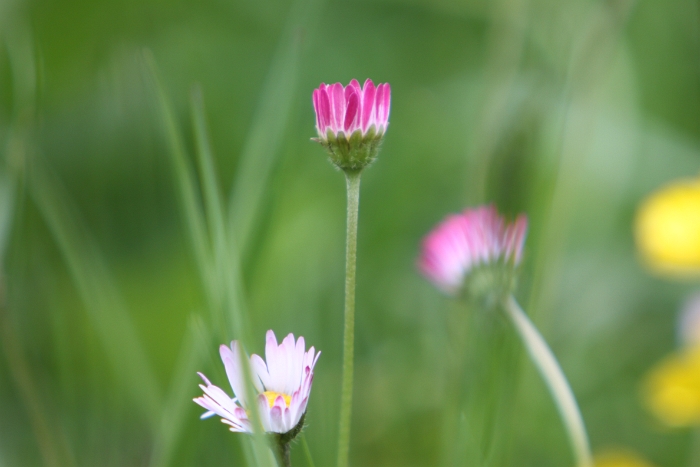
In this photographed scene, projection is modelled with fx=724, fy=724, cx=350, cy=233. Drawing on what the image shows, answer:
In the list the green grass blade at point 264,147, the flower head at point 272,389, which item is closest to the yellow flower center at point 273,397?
the flower head at point 272,389

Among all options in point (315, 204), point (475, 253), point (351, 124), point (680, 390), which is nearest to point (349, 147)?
point (351, 124)

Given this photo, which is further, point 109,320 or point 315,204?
point 315,204

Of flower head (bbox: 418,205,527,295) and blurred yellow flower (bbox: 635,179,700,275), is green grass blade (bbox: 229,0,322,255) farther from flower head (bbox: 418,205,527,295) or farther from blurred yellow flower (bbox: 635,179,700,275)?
blurred yellow flower (bbox: 635,179,700,275)

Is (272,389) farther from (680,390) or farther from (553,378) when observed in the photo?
(680,390)

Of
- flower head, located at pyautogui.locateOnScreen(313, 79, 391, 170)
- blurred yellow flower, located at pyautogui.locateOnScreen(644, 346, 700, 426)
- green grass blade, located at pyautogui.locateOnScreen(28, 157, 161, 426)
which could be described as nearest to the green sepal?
flower head, located at pyautogui.locateOnScreen(313, 79, 391, 170)

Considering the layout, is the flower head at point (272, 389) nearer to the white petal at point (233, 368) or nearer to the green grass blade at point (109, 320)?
the white petal at point (233, 368)

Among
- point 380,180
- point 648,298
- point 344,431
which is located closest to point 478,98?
point 380,180
